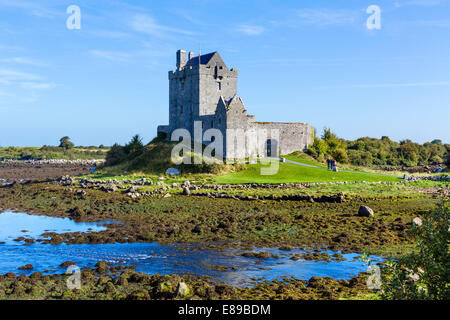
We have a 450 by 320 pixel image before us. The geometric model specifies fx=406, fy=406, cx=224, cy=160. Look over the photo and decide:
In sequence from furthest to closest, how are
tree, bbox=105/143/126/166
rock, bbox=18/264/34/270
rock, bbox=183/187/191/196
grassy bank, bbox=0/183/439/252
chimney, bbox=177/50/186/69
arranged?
tree, bbox=105/143/126/166
chimney, bbox=177/50/186/69
rock, bbox=183/187/191/196
grassy bank, bbox=0/183/439/252
rock, bbox=18/264/34/270

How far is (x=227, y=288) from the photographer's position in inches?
547

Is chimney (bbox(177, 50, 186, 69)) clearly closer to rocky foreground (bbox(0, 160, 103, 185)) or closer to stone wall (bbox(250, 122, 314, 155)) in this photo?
stone wall (bbox(250, 122, 314, 155))

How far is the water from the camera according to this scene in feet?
52.7

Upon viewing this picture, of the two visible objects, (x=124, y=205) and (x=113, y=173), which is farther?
(x=113, y=173)

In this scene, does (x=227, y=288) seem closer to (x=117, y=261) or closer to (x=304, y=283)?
(x=304, y=283)

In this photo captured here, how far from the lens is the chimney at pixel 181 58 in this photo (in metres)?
61.3

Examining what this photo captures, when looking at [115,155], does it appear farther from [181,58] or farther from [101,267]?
[101,267]

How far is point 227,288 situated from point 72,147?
135 meters

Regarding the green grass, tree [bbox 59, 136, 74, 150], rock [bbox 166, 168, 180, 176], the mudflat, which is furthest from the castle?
tree [bbox 59, 136, 74, 150]

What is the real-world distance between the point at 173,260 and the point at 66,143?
425 feet

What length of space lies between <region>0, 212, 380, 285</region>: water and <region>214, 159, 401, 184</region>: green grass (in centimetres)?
2365

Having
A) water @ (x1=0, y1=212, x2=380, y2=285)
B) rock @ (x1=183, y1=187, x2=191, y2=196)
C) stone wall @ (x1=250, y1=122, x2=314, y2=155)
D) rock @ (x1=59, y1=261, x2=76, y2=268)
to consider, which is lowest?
water @ (x1=0, y1=212, x2=380, y2=285)

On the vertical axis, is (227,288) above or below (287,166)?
below
